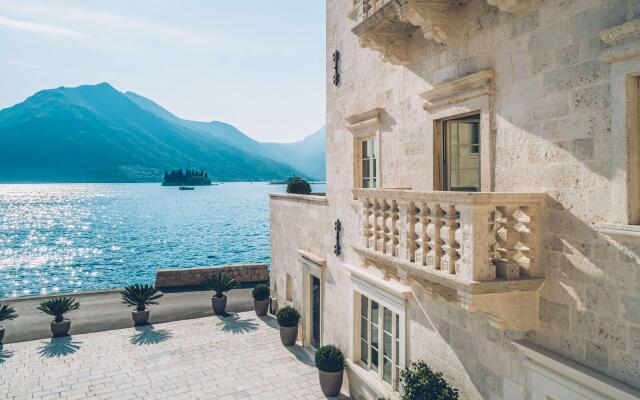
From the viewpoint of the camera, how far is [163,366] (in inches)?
567

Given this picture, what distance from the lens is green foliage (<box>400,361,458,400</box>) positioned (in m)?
7.36

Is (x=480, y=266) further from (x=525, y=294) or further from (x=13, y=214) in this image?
(x=13, y=214)

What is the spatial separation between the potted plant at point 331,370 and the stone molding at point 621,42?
10108 mm

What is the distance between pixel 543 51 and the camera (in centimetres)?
574

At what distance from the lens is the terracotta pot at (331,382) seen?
11.9 metres

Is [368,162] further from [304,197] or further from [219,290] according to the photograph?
[219,290]

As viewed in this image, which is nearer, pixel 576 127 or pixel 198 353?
pixel 576 127

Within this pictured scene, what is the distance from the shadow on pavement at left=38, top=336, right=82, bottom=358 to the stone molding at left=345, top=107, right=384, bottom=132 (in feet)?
46.8

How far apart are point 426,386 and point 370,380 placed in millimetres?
3299

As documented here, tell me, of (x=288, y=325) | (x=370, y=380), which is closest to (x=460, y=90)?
(x=370, y=380)

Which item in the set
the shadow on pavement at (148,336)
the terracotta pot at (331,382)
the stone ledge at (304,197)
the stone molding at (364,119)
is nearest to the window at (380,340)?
the terracotta pot at (331,382)

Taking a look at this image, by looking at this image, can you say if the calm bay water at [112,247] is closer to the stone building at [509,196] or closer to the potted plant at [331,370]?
the potted plant at [331,370]

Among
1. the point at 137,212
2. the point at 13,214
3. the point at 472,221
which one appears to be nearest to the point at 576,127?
the point at 472,221

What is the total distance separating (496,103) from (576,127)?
156cm
